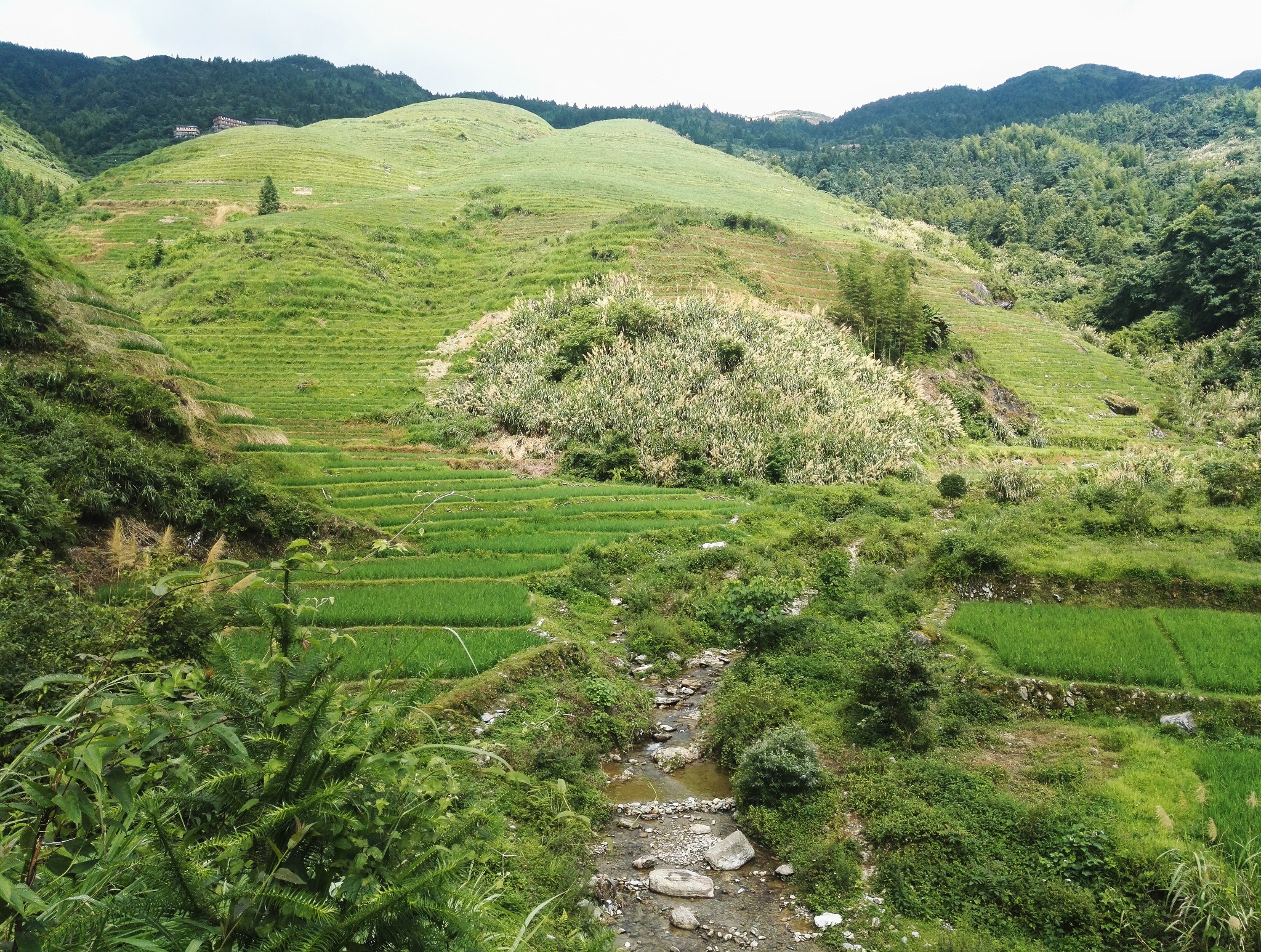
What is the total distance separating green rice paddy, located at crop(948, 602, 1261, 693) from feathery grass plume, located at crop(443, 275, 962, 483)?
14.7 meters

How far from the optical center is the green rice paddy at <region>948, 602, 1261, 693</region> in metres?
9.05

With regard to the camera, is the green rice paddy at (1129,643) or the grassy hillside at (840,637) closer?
the grassy hillside at (840,637)

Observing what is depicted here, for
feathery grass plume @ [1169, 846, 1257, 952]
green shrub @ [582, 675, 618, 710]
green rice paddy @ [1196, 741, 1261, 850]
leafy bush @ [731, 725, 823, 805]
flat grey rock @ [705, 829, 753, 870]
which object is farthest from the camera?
green shrub @ [582, 675, 618, 710]

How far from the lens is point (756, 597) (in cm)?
1253

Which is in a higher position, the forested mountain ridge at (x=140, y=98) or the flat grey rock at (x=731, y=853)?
the forested mountain ridge at (x=140, y=98)

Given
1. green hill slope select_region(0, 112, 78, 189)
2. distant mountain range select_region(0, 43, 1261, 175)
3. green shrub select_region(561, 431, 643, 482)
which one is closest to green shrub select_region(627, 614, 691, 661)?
green shrub select_region(561, 431, 643, 482)

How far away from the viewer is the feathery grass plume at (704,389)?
2734 cm

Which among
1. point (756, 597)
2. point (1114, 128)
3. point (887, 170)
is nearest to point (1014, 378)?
point (756, 597)

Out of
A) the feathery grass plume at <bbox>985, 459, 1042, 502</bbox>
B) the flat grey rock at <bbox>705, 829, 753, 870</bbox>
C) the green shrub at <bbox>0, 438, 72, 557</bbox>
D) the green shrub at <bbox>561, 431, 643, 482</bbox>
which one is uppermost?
the green shrub at <bbox>0, 438, 72, 557</bbox>

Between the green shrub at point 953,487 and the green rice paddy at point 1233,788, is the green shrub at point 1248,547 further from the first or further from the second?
the green shrub at point 953,487

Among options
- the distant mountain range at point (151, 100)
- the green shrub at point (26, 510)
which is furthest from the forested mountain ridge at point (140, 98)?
the green shrub at point (26, 510)

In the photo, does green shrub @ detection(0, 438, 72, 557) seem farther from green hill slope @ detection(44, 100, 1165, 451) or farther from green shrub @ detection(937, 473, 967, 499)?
green shrub @ detection(937, 473, 967, 499)

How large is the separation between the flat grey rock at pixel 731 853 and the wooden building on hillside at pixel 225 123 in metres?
165

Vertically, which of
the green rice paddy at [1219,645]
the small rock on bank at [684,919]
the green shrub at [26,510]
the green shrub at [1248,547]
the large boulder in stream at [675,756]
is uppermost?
the green shrub at [26,510]
